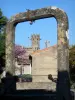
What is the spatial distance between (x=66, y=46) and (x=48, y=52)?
103 feet

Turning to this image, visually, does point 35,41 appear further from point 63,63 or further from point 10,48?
point 63,63

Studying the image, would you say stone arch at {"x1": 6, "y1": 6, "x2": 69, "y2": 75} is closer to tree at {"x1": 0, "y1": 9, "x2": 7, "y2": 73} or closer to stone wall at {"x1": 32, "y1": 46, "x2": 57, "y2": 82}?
tree at {"x1": 0, "y1": 9, "x2": 7, "y2": 73}

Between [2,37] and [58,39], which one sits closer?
[58,39]

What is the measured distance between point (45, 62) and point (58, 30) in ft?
105

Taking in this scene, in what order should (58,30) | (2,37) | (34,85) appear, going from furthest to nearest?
(34,85) → (2,37) → (58,30)

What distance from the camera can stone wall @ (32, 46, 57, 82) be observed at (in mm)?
48469

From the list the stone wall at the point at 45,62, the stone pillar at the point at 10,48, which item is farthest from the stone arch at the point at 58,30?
the stone wall at the point at 45,62

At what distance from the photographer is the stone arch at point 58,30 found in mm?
17266

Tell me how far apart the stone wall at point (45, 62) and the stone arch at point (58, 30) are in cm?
2810

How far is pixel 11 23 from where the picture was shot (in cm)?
1975

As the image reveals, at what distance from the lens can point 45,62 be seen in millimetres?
49531

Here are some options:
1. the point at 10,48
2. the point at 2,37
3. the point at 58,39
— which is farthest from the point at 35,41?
the point at 58,39

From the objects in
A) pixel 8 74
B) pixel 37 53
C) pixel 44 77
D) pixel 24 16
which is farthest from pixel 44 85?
pixel 37 53

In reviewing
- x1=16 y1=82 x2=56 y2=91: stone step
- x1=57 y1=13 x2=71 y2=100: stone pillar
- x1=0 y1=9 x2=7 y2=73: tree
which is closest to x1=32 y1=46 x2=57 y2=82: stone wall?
x1=16 y1=82 x2=56 y2=91: stone step
